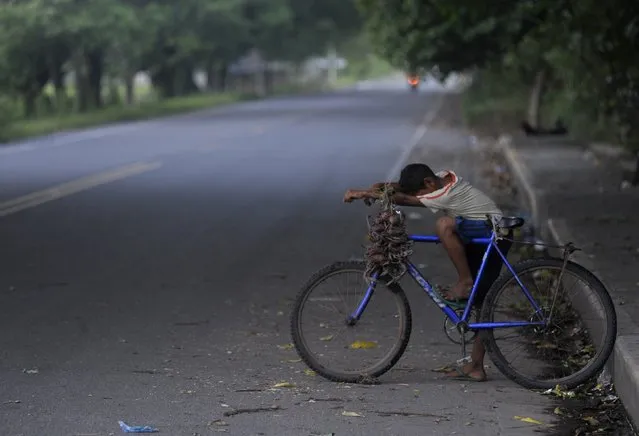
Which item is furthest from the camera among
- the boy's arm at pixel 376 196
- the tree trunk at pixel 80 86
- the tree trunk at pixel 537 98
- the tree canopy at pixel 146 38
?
the tree trunk at pixel 80 86

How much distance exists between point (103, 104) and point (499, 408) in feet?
169

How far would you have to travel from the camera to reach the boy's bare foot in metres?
7.97

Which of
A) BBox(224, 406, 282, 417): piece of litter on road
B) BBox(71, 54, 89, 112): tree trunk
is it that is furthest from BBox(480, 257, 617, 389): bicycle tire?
BBox(71, 54, 89, 112): tree trunk

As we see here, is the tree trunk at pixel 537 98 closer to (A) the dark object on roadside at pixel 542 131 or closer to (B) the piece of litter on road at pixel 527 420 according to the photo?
(A) the dark object on roadside at pixel 542 131

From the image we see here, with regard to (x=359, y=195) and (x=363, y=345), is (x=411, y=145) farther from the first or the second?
(x=359, y=195)

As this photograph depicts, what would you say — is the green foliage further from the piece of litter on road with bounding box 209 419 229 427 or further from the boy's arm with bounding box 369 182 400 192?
the piece of litter on road with bounding box 209 419 229 427

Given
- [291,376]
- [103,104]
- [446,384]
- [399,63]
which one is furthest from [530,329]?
[103,104]

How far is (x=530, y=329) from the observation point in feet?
26.2

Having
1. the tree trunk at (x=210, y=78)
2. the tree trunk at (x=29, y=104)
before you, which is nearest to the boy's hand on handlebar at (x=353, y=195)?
the tree trunk at (x=29, y=104)

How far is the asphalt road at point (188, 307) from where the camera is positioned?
7070 millimetres

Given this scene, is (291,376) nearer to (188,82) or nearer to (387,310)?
(387,310)

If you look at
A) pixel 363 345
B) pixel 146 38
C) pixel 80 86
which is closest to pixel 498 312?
pixel 363 345

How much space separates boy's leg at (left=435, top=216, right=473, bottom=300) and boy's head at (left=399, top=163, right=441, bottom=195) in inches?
7.7

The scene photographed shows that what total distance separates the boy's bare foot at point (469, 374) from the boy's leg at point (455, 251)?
408mm
